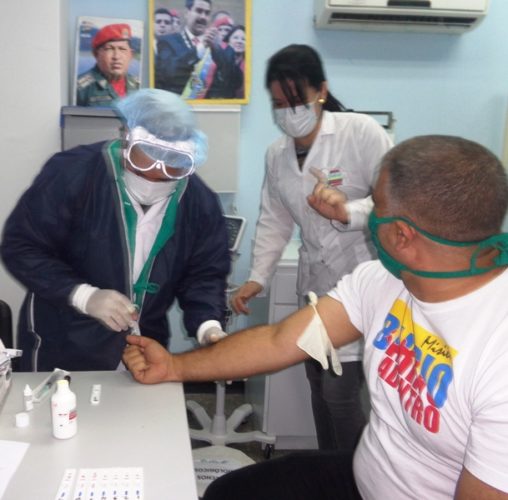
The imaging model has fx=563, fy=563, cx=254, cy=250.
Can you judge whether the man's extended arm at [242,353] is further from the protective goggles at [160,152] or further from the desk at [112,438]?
the protective goggles at [160,152]

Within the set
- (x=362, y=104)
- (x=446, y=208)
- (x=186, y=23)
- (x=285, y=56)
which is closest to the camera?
(x=446, y=208)

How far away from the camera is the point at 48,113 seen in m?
2.31

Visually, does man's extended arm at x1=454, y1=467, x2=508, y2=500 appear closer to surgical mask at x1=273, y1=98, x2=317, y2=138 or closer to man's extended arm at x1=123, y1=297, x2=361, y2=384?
man's extended arm at x1=123, y1=297, x2=361, y2=384

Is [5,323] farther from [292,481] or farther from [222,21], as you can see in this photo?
[222,21]

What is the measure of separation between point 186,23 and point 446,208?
204cm

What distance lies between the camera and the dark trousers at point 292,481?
4.00 feet


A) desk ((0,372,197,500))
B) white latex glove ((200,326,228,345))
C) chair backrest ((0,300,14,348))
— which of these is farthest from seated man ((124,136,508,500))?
chair backrest ((0,300,14,348))

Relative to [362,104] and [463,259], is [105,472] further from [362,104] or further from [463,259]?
[362,104]

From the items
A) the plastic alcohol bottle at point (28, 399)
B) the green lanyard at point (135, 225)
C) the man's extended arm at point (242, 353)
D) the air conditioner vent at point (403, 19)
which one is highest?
the air conditioner vent at point (403, 19)

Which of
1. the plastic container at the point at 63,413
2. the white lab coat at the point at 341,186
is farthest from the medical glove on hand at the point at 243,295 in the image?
the plastic container at the point at 63,413

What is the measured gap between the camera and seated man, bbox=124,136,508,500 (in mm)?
936

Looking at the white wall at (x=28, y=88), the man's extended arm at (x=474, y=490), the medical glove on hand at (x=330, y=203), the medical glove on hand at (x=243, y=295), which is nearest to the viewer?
the man's extended arm at (x=474, y=490)

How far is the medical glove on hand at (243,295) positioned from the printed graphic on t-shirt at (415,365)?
870 mm

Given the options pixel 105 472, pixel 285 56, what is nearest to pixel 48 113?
pixel 285 56
